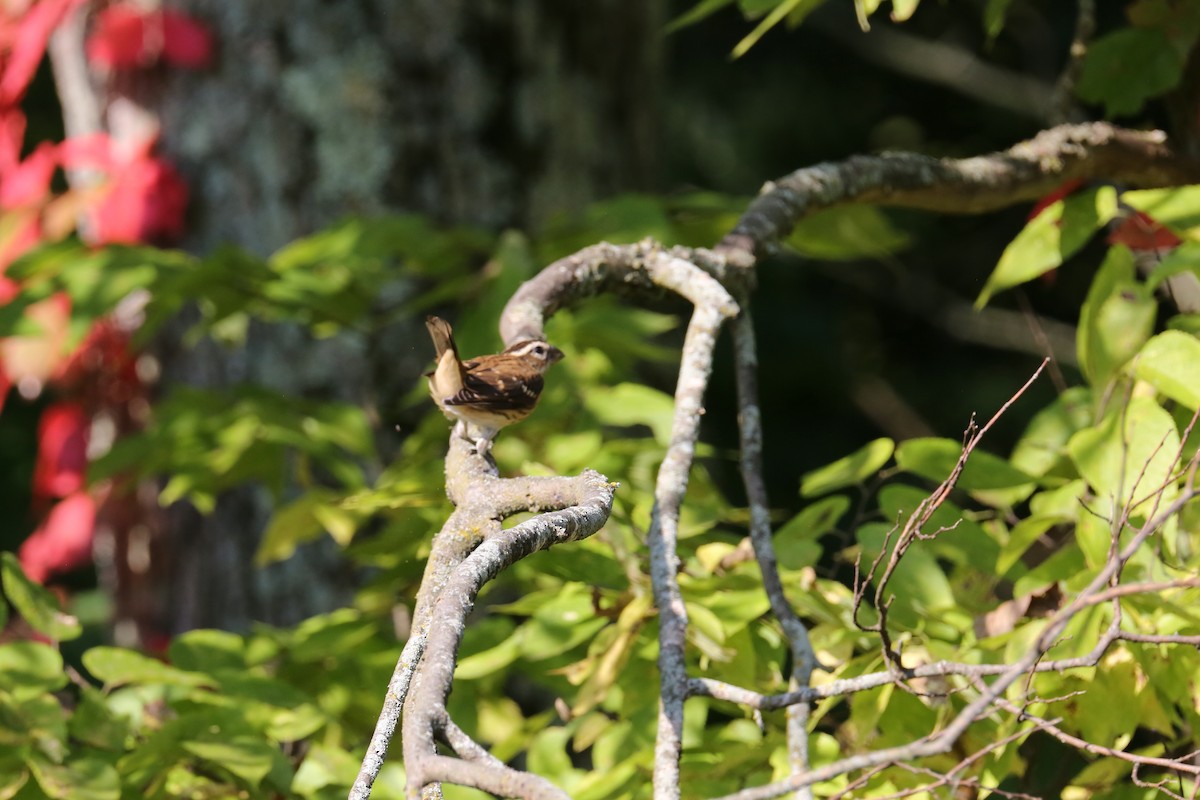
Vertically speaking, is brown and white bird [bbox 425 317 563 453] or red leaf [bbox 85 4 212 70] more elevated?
red leaf [bbox 85 4 212 70]

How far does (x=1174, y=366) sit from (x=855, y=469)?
42cm

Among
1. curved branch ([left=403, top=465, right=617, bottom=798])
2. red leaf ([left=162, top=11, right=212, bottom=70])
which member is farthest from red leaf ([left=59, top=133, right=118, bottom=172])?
curved branch ([left=403, top=465, right=617, bottom=798])

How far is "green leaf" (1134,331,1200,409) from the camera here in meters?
1.44

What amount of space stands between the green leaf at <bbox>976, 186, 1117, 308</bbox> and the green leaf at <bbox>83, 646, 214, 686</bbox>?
122cm

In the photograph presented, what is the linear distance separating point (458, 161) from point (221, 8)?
0.73m

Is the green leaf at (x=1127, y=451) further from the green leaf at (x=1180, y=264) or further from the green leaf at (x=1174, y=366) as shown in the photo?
the green leaf at (x=1180, y=264)

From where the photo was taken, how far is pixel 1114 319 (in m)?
1.68

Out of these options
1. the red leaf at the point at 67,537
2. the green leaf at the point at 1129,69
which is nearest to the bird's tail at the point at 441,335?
the green leaf at the point at 1129,69

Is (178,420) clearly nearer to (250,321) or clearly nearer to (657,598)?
(250,321)

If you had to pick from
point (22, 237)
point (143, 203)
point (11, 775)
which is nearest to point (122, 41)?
point (143, 203)

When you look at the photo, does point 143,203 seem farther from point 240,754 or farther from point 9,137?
point 240,754

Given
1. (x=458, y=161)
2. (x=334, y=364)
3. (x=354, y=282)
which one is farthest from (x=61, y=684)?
(x=458, y=161)

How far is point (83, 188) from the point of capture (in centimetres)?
346

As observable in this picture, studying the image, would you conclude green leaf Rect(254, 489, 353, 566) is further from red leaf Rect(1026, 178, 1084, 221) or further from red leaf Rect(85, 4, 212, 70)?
red leaf Rect(85, 4, 212, 70)
